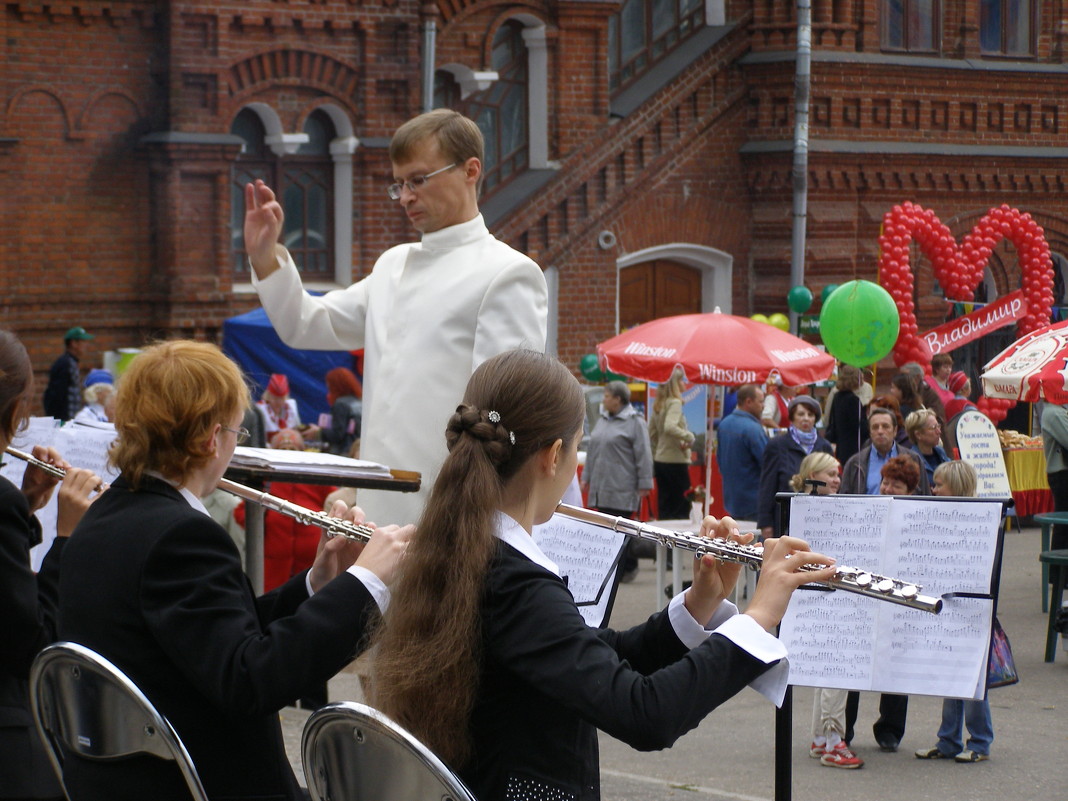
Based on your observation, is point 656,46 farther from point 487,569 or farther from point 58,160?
point 487,569

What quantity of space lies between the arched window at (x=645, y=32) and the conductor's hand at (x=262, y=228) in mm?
16369

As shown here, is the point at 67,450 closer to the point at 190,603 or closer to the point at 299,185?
the point at 190,603

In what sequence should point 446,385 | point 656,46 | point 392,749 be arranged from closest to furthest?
Answer: 1. point 392,749
2. point 446,385
3. point 656,46

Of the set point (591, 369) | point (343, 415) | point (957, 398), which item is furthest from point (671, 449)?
point (591, 369)

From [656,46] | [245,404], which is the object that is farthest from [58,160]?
[245,404]

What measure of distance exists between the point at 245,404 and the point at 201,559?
12.2 inches

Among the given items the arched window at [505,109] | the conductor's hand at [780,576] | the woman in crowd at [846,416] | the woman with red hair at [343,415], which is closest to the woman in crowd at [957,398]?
the woman in crowd at [846,416]

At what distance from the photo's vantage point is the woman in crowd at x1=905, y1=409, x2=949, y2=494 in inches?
409

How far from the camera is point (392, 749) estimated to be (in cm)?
249

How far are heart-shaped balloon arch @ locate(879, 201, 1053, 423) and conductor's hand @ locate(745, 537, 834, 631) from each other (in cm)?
1519

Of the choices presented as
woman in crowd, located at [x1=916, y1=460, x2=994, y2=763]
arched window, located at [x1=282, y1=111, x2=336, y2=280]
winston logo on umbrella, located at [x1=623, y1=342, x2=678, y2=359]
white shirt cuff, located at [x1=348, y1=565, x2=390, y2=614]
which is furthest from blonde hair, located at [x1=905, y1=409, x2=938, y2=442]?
arched window, located at [x1=282, y1=111, x2=336, y2=280]

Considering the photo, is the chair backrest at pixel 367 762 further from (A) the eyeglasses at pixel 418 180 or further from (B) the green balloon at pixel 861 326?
(B) the green balloon at pixel 861 326

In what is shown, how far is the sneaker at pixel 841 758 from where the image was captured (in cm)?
670

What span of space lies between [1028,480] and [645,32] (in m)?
8.37
